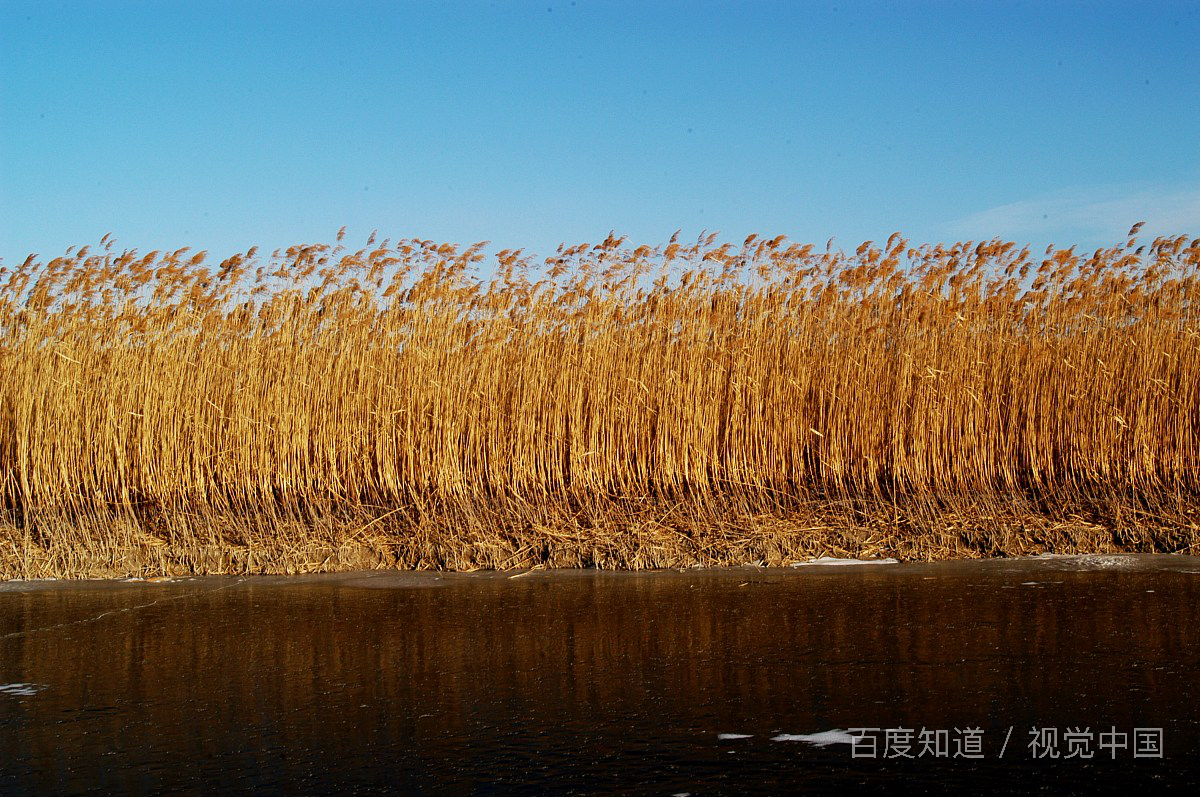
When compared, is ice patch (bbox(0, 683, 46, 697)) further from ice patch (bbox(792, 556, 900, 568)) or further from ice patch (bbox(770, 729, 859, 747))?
ice patch (bbox(792, 556, 900, 568))

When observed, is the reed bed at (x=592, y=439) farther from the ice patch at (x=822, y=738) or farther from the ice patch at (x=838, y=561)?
the ice patch at (x=822, y=738)

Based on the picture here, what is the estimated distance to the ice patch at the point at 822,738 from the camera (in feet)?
9.69

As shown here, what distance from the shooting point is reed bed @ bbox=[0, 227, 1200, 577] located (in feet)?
21.0

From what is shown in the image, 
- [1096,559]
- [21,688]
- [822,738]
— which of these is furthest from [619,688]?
[1096,559]

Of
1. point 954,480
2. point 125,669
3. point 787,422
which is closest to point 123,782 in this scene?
point 125,669

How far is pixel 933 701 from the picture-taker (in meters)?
3.30

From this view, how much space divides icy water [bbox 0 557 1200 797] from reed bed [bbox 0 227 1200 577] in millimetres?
843

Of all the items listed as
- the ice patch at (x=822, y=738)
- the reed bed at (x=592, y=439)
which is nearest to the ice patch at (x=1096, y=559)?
the reed bed at (x=592, y=439)

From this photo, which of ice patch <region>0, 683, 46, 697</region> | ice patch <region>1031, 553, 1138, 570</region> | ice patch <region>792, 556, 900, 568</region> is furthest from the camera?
ice patch <region>792, 556, 900, 568</region>

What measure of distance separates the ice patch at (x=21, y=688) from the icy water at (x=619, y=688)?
0.01 meters

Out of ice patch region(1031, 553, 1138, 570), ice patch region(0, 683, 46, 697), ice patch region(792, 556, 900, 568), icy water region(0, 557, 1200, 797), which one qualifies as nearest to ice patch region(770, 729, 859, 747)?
icy water region(0, 557, 1200, 797)

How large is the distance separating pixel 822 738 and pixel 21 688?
2.71 meters

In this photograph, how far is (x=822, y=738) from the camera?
9.80 ft

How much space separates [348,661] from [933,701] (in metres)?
2.10
